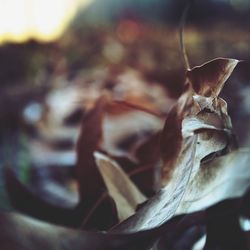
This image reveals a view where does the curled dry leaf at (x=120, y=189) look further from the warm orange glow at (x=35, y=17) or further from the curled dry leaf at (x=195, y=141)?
the warm orange glow at (x=35, y=17)

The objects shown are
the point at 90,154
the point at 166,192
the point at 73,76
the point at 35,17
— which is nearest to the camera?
the point at 166,192

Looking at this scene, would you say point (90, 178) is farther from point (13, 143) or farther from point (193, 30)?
point (193, 30)

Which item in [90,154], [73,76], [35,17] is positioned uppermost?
[90,154]

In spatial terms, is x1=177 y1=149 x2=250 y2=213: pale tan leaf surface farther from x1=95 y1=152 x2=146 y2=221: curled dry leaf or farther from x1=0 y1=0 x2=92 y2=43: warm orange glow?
x1=0 y1=0 x2=92 y2=43: warm orange glow

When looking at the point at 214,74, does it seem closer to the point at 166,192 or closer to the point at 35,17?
the point at 166,192

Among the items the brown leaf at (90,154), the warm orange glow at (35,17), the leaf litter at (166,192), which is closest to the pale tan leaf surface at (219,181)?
the leaf litter at (166,192)

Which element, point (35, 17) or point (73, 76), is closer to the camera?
point (73, 76)

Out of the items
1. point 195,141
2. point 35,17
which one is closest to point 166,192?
point 195,141
